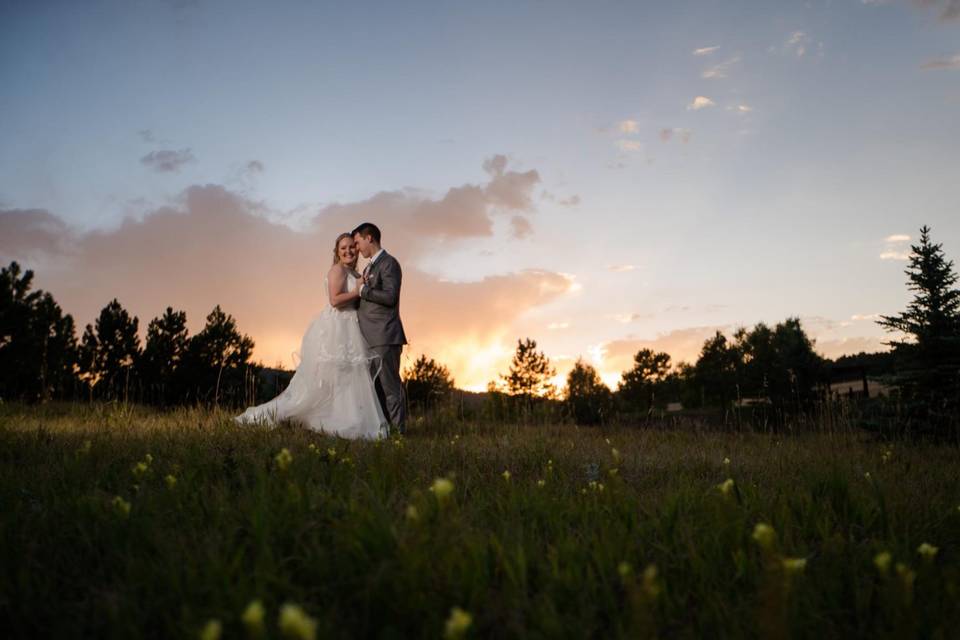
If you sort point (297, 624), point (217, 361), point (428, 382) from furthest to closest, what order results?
point (428, 382) → point (217, 361) → point (297, 624)

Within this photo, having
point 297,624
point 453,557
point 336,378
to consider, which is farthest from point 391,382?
point 297,624

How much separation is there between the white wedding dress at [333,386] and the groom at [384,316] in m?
0.18

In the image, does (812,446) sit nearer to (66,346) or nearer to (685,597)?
(685,597)

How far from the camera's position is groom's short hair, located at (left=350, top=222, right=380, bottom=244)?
9.32m

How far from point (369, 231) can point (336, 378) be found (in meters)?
2.30

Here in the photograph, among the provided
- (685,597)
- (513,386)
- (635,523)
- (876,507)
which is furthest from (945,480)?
(513,386)

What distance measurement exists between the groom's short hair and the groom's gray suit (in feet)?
1.20

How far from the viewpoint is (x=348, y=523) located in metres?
2.79

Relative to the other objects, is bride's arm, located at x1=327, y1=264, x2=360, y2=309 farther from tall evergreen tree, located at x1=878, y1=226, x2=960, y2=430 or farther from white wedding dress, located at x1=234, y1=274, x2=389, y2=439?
tall evergreen tree, located at x1=878, y1=226, x2=960, y2=430

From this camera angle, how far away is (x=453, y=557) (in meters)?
2.52

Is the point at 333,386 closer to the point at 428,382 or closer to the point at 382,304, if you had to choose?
the point at 382,304

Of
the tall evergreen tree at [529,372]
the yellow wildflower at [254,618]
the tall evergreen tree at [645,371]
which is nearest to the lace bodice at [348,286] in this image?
the yellow wildflower at [254,618]

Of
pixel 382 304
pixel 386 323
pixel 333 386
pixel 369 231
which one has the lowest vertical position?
pixel 333 386

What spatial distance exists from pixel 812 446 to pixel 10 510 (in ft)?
31.5
